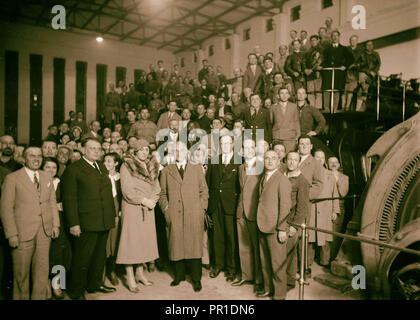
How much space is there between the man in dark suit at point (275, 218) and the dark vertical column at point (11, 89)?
651 inches

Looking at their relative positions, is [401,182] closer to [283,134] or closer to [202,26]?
[283,134]

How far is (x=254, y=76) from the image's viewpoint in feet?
29.0

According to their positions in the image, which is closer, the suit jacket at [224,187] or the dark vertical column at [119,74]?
the suit jacket at [224,187]

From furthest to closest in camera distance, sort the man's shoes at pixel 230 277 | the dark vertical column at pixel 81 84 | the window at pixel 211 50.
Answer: the window at pixel 211 50 < the dark vertical column at pixel 81 84 < the man's shoes at pixel 230 277

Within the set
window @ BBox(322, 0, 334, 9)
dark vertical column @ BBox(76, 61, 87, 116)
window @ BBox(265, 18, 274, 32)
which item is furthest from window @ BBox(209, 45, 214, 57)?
window @ BBox(322, 0, 334, 9)

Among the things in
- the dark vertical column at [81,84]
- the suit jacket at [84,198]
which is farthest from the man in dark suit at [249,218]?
the dark vertical column at [81,84]

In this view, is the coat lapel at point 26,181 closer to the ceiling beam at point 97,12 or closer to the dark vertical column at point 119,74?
the ceiling beam at point 97,12

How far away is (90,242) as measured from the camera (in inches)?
150

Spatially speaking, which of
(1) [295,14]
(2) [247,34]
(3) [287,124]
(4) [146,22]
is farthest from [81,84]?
(3) [287,124]

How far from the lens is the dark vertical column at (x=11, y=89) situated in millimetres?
16141

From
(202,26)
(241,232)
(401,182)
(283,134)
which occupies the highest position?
(202,26)

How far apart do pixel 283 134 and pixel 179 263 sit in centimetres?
346
